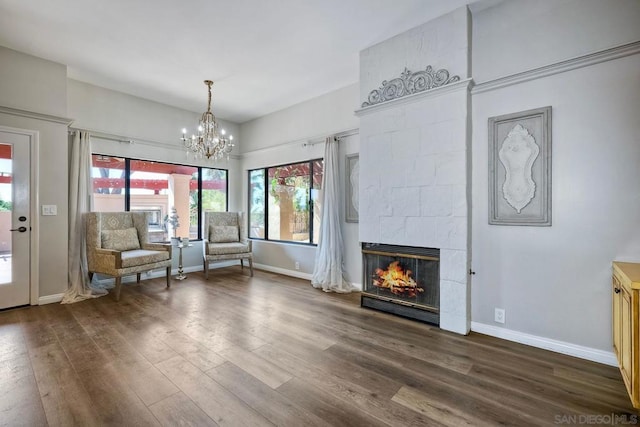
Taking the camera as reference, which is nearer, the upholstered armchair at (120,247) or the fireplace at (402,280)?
the fireplace at (402,280)

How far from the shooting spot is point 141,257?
4164mm

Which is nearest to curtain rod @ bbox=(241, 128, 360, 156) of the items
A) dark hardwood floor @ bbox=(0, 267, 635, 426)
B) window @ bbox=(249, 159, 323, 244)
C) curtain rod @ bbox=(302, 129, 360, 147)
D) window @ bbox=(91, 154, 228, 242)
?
curtain rod @ bbox=(302, 129, 360, 147)

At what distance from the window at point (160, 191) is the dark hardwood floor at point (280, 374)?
6.93 feet

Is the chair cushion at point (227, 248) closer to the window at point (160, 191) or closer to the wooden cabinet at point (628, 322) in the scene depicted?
the window at point (160, 191)

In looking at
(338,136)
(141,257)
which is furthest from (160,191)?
(338,136)

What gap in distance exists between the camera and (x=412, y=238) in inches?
127

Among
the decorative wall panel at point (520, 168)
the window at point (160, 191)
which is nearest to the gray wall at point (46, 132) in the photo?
the window at point (160, 191)

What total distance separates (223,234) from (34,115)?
3.09m

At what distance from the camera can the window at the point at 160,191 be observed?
476cm

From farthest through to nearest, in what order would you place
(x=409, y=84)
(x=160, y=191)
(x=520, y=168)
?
(x=160, y=191) < (x=409, y=84) < (x=520, y=168)

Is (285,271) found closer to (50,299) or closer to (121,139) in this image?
(50,299)

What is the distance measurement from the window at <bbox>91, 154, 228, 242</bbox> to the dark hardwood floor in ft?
6.93

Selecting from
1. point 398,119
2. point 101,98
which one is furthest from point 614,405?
point 101,98

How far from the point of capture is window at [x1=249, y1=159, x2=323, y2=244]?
518cm
